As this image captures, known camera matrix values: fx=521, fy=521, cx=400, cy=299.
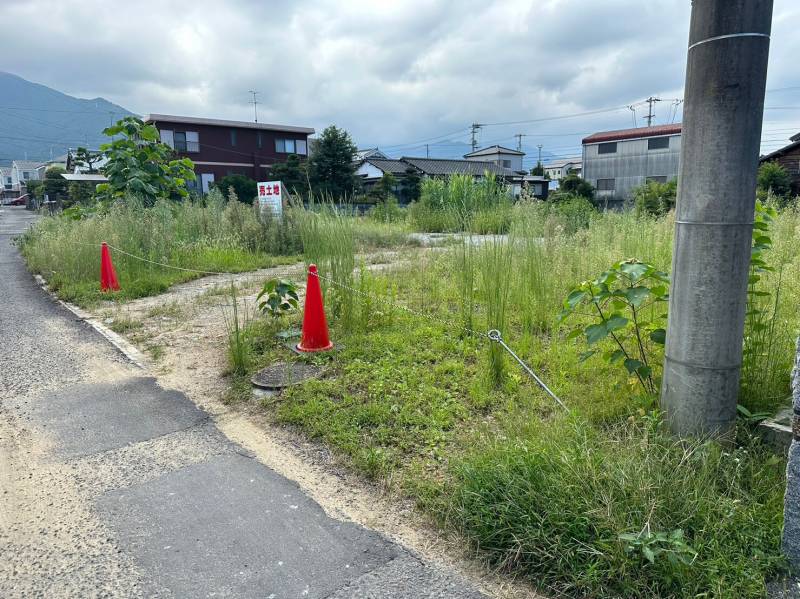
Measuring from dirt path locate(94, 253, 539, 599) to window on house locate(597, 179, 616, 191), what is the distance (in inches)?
1566

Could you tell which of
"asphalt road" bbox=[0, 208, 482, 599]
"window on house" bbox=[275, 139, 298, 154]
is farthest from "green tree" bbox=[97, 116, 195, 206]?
"window on house" bbox=[275, 139, 298, 154]

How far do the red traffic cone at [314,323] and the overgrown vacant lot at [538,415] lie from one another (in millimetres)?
162

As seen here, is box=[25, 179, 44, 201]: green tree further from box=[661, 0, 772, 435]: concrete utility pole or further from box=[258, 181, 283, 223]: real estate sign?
box=[661, 0, 772, 435]: concrete utility pole

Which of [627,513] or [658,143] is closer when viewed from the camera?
[627,513]

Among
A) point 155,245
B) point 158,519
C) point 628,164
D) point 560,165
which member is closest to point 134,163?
point 155,245

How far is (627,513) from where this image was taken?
2006 millimetres

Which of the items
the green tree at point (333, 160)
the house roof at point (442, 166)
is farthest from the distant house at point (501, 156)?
the green tree at point (333, 160)

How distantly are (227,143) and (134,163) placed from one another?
29628mm

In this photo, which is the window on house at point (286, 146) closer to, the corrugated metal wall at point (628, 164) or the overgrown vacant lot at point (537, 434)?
the corrugated metal wall at point (628, 164)

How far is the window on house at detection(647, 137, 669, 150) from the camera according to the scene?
38.1m

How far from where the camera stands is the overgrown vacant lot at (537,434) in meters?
1.93

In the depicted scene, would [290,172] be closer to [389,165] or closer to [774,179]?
[389,165]

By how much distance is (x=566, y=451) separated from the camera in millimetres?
2330

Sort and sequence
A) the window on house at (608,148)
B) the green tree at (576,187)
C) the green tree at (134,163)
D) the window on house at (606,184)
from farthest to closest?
1. the window on house at (606,184)
2. the window on house at (608,148)
3. the green tree at (576,187)
4. the green tree at (134,163)
